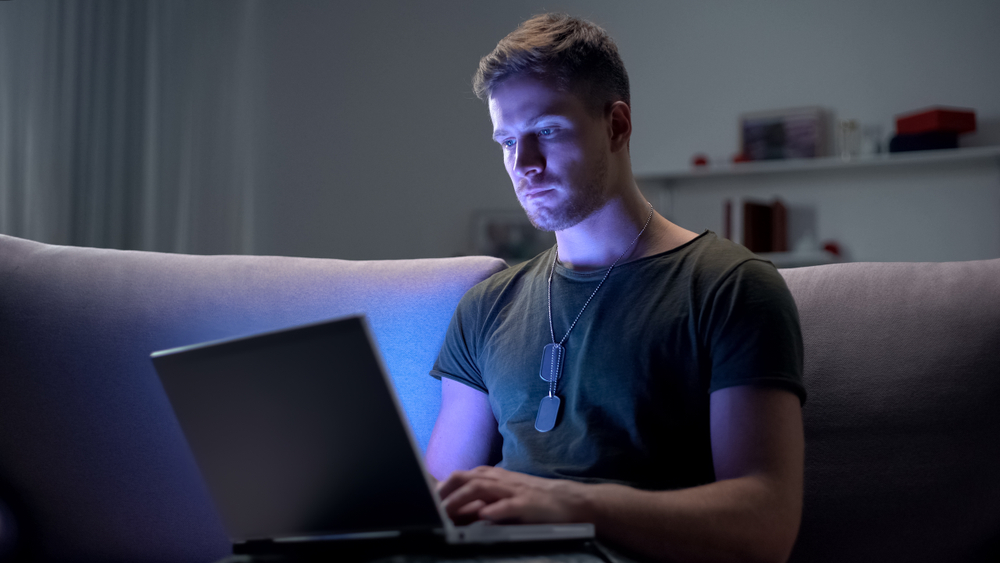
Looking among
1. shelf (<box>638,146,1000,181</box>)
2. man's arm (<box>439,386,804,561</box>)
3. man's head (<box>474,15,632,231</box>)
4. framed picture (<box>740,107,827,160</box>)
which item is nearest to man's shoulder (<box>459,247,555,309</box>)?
man's head (<box>474,15,632,231</box>)

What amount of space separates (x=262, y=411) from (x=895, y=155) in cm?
341

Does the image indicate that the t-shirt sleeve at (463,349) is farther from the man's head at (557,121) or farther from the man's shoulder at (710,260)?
the man's shoulder at (710,260)

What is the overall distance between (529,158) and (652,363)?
402mm

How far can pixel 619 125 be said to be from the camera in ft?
4.34

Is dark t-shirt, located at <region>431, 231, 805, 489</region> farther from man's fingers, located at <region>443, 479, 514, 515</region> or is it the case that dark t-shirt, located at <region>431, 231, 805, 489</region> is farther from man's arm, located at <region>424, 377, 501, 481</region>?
man's fingers, located at <region>443, 479, 514, 515</region>

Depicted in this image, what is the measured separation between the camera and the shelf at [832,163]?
331cm

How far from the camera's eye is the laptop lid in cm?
70

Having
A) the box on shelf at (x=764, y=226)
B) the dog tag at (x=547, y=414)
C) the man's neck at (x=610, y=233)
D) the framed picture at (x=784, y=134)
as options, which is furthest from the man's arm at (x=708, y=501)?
A: the framed picture at (x=784, y=134)

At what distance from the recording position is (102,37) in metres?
3.10

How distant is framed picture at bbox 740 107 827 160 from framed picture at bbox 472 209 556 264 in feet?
3.69

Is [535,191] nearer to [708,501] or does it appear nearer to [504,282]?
[504,282]

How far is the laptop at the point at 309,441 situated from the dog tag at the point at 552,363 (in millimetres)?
382

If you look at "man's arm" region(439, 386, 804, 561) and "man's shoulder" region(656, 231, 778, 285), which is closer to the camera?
"man's arm" region(439, 386, 804, 561)

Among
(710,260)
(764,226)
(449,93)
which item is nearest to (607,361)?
(710,260)
